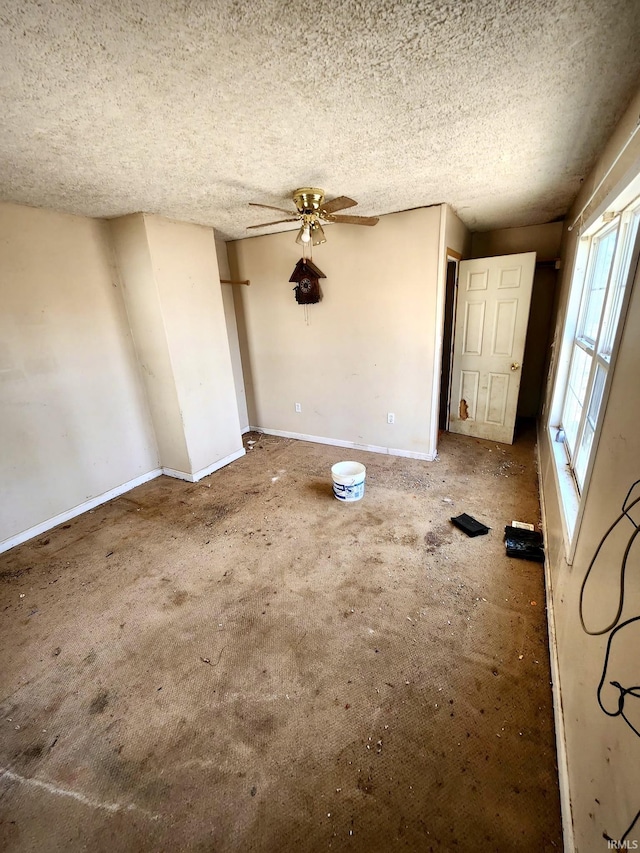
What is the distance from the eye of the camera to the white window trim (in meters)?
1.13

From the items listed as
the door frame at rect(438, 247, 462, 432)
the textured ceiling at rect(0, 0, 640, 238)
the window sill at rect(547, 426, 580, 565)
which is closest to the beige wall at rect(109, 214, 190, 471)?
the textured ceiling at rect(0, 0, 640, 238)

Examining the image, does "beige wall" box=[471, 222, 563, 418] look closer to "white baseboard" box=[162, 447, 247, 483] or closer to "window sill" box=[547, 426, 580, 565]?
→ "window sill" box=[547, 426, 580, 565]

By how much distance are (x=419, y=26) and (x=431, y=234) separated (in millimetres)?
2026

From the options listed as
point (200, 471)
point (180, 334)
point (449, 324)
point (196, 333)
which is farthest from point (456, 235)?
point (200, 471)

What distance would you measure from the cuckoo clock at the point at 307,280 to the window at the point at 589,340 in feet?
6.95

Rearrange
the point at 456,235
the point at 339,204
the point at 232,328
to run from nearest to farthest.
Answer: the point at 339,204, the point at 456,235, the point at 232,328

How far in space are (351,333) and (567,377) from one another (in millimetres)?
1882

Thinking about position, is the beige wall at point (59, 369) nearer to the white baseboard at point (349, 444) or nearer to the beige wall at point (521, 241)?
the white baseboard at point (349, 444)

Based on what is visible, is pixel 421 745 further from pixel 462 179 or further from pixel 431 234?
pixel 431 234

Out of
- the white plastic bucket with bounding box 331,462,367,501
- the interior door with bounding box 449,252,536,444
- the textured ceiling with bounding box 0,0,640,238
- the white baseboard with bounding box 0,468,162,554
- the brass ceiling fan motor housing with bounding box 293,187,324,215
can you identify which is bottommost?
the white baseboard with bounding box 0,468,162,554

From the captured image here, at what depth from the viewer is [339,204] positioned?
197cm

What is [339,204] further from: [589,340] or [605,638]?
[605,638]

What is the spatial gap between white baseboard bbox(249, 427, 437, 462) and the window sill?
4.04 ft

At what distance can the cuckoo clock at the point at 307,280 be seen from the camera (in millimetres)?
3360
